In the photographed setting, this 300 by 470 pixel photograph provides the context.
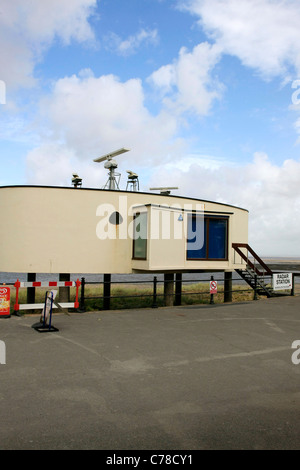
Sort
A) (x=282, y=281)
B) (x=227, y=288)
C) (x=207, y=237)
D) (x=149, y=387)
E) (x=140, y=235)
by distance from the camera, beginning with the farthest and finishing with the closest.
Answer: (x=227, y=288), (x=282, y=281), (x=207, y=237), (x=140, y=235), (x=149, y=387)

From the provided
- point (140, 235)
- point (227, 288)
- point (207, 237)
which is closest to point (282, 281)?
point (227, 288)

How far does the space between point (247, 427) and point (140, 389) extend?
1.89 meters

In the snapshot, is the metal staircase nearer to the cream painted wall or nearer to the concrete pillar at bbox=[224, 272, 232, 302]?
the concrete pillar at bbox=[224, 272, 232, 302]

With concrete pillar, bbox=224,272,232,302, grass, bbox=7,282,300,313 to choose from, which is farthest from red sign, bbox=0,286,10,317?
concrete pillar, bbox=224,272,232,302

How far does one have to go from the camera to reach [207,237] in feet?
55.1

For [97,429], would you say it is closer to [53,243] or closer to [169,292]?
[53,243]

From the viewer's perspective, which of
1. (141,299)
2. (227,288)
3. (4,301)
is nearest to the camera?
(4,301)

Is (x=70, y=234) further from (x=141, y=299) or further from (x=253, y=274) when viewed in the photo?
(x=141, y=299)

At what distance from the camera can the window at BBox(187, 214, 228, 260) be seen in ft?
53.8

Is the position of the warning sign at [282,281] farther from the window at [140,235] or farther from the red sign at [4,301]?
the red sign at [4,301]

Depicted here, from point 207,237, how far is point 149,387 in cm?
1118

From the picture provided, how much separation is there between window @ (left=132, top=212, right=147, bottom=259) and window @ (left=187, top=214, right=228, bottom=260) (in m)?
2.14
